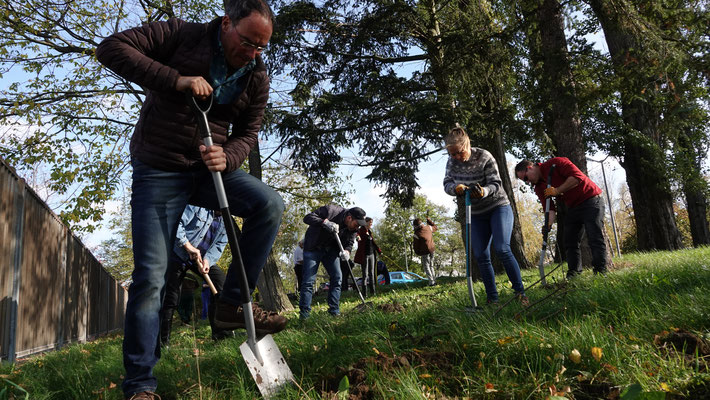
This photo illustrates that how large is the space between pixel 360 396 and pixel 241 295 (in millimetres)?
825

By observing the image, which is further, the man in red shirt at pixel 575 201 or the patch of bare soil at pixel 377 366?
the man in red shirt at pixel 575 201

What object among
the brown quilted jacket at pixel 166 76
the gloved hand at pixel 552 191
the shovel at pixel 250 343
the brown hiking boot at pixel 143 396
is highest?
the brown quilted jacket at pixel 166 76

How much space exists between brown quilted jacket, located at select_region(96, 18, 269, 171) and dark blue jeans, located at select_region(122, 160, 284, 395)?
86 mm

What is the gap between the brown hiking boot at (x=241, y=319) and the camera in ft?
8.11

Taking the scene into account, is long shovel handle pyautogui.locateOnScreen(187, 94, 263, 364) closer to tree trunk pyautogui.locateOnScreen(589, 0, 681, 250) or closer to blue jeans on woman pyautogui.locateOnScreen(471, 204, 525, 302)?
blue jeans on woman pyautogui.locateOnScreen(471, 204, 525, 302)

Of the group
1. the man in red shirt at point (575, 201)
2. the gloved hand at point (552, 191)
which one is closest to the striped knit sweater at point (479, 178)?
the gloved hand at point (552, 191)

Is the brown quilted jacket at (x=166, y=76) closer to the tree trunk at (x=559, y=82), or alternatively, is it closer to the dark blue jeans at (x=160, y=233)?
the dark blue jeans at (x=160, y=233)

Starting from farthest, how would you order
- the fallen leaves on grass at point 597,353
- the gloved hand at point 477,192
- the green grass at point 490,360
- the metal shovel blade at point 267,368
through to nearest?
the gloved hand at point 477,192 < the metal shovel blade at point 267,368 < the fallen leaves on grass at point 597,353 < the green grass at point 490,360

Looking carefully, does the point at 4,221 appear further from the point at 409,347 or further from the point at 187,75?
the point at 409,347

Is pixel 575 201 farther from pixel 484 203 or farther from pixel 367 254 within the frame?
pixel 367 254

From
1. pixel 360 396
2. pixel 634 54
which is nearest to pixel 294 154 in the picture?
pixel 634 54

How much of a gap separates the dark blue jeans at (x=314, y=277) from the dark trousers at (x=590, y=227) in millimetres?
3229

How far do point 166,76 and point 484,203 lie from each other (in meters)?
3.59

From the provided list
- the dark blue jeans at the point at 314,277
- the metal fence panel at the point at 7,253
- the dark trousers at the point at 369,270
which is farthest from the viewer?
the dark trousers at the point at 369,270
